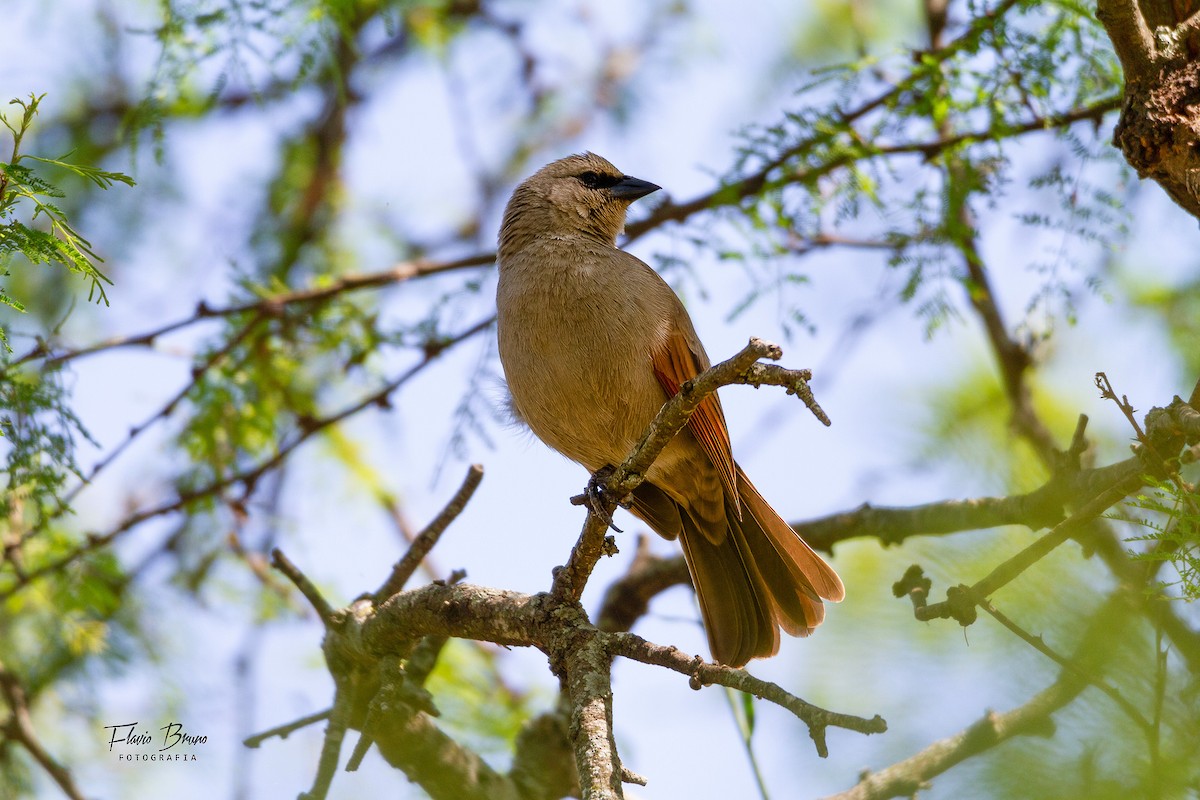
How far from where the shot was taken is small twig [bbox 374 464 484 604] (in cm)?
401

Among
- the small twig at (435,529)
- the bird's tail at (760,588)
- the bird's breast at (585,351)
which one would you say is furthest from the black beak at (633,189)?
the small twig at (435,529)

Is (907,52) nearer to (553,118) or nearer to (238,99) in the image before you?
(553,118)

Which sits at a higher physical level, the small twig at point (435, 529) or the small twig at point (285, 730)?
the small twig at point (435, 529)

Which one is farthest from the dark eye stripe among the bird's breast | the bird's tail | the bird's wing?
the bird's tail

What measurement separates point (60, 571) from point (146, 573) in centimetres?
129

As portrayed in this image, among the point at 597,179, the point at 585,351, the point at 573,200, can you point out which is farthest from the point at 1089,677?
the point at 597,179

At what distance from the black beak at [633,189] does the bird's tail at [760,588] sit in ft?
5.09

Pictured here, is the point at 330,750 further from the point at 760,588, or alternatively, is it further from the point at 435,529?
the point at 760,588

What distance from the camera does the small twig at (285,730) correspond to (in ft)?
12.5

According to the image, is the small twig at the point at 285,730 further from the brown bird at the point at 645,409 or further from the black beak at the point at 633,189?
the black beak at the point at 633,189

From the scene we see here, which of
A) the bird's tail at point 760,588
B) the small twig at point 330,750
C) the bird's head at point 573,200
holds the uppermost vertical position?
the bird's head at point 573,200

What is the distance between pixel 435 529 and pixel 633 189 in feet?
7.24

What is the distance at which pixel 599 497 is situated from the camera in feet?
12.7

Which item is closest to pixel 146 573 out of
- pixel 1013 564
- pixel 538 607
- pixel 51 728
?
pixel 51 728
